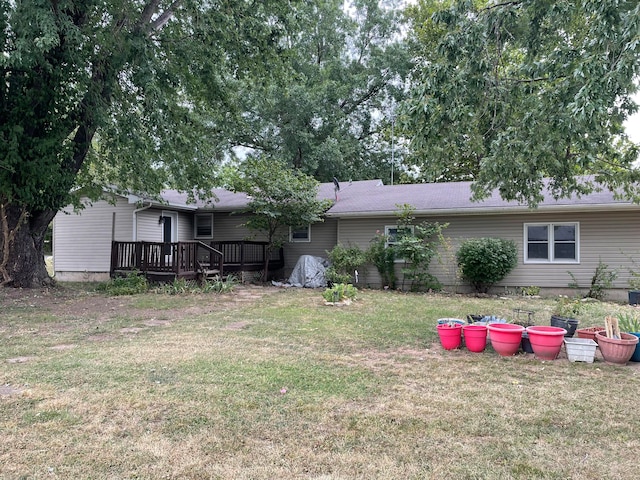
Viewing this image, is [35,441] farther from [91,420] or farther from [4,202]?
[4,202]

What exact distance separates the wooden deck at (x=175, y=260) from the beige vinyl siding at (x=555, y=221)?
13.8ft

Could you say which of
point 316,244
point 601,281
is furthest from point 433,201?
point 601,281

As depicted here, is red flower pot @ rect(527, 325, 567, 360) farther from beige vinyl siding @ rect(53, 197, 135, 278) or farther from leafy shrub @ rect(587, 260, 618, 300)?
beige vinyl siding @ rect(53, 197, 135, 278)

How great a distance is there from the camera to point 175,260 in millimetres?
11391

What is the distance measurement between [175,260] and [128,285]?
1299 mm

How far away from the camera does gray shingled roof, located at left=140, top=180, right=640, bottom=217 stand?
10.9 m

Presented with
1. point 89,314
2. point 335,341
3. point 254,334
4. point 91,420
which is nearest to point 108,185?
point 89,314

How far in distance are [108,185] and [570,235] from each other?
1349cm

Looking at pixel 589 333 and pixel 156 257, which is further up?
pixel 156 257

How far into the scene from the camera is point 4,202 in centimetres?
1015

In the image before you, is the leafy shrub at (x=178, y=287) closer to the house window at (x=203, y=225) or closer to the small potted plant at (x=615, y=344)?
the house window at (x=203, y=225)

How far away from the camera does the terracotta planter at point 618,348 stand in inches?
188

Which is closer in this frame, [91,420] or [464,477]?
[464,477]

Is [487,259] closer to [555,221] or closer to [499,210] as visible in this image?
[499,210]
